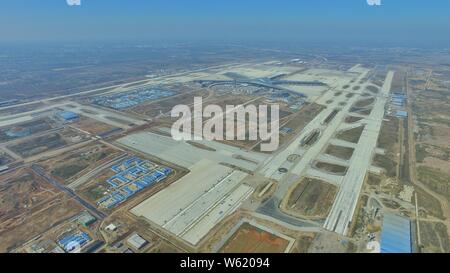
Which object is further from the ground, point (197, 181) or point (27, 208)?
point (197, 181)

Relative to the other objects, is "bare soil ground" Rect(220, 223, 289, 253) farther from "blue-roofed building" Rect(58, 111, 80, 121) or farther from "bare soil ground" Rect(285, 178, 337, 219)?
"blue-roofed building" Rect(58, 111, 80, 121)

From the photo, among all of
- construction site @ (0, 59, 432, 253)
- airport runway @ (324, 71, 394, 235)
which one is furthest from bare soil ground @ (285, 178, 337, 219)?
airport runway @ (324, 71, 394, 235)

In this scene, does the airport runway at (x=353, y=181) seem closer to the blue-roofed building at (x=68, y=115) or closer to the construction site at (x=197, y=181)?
the construction site at (x=197, y=181)

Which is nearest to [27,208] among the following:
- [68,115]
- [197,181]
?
[197,181]

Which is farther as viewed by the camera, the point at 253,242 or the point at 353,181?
the point at 353,181

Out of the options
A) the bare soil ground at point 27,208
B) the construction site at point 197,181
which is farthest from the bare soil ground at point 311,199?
the bare soil ground at point 27,208

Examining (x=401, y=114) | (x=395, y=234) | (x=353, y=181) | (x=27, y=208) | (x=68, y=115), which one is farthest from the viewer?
(x=68, y=115)

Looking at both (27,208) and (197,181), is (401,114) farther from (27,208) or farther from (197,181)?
(27,208)

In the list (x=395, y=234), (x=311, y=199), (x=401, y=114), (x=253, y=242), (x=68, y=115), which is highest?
(x=68, y=115)

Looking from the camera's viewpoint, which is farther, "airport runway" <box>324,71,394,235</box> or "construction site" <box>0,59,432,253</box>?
"airport runway" <box>324,71,394,235</box>
